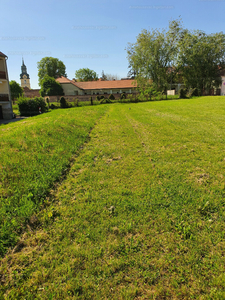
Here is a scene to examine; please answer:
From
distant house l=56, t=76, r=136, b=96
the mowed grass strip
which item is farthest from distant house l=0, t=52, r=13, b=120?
distant house l=56, t=76, r=136, b=96

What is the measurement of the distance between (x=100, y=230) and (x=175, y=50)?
45.1m

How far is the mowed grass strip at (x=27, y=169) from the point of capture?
263 cm

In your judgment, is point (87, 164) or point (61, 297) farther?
point (87, 164)

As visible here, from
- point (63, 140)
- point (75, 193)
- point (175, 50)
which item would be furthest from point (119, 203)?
point (175, 50)

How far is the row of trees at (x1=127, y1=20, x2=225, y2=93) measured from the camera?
122ft

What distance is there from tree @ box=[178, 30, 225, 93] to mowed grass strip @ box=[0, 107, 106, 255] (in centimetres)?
4123

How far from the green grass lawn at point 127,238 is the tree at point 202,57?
42.2 metres

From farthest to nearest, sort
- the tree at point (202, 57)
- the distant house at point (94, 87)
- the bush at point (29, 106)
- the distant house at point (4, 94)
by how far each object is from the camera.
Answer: the distant house at point (94, 87), the tree at point (202, 57), the bush at point (29, 106), the distant house at point (4, 94)

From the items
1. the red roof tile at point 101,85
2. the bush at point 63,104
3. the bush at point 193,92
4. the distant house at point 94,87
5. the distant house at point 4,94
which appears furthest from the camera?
the red roof tile at point 101,85

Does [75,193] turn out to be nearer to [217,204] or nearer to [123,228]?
[123,228]

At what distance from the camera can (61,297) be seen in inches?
65.3

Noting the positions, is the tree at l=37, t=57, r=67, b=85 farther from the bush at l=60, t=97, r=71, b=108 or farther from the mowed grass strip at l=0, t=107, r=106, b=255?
the mowed grass strip at l=0, t=107, r=106, b=255

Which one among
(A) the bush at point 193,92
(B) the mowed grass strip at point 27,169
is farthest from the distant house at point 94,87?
(B) the mowed grass strip at point 27,169

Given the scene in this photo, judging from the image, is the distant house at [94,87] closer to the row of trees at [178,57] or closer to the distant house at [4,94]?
the row of trees at [178,57]
